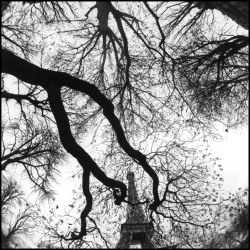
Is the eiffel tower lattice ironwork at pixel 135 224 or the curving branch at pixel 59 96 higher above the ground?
the curving branch at pixel 59 96

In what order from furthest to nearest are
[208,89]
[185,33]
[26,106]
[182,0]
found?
[26,106] → [185,33] → [208,89] → [182,0]

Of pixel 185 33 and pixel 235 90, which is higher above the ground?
pixel 185 33

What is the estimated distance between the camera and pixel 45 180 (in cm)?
1041

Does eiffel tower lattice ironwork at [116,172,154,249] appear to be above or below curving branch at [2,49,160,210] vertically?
below

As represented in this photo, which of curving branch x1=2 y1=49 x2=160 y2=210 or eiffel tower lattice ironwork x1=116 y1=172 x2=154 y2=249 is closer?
curving branch x1=2 y1=49 x2=160 y2=210

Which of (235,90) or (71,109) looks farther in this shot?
(71,109)

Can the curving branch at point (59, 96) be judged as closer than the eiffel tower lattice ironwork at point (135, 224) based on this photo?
Yes

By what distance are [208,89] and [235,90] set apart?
2.96ft

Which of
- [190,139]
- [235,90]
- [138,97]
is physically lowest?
[190,139]

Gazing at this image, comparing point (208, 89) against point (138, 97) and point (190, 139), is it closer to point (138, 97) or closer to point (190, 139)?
point (190, 139)

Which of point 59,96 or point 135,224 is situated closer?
point 59,96

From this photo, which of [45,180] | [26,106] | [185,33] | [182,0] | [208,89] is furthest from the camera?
[45,180]

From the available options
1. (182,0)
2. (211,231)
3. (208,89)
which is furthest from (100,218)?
(182,0)

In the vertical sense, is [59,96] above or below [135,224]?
above
